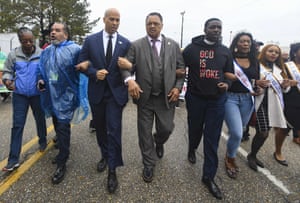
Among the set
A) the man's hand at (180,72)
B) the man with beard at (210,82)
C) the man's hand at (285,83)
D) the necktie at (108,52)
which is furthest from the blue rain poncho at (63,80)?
the man's hand at (285,83)

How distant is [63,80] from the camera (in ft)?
8.23

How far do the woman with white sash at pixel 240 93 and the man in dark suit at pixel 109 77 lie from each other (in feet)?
4.76

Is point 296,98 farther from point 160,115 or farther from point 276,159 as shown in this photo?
point 160,115

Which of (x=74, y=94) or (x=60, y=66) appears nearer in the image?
(x=60, y=66)

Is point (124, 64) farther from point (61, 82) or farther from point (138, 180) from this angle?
point (138, 180)

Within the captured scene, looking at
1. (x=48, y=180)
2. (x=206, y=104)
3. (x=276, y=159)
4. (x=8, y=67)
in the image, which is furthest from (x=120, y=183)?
(x=276, y=159)

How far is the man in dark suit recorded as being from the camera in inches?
92.8

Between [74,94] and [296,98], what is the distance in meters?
3.46

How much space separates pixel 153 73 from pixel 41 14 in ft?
80.8

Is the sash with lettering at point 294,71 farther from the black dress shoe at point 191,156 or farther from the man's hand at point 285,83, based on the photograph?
the black dress shoe at point 191,156

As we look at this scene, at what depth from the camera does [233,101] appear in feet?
8.87

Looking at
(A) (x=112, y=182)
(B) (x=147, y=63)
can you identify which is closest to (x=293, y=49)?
(B) (x=147, y=63)

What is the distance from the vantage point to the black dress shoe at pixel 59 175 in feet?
8.06

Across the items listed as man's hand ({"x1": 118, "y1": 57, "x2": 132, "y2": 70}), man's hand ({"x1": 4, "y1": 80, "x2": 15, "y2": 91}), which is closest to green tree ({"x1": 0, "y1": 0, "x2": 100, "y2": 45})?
man's hand ({"x1": 4, "y1": 80, "x2": 15, "y2": 91})
